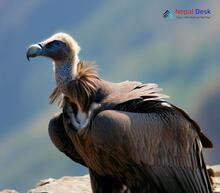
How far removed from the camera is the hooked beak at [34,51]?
587 centimetres

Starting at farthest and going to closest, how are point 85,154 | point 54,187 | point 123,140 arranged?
point 54,187 → point 85,154 → point 123,140

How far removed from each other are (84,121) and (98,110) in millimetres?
A: 200

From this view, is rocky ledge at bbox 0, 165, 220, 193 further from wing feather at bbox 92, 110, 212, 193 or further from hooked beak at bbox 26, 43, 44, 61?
hooked beak at bbox 26, 43, 44, 61

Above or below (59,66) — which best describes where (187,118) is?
below

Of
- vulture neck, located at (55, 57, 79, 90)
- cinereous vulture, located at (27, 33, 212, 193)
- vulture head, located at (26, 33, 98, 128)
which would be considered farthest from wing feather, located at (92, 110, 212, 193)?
vulture neck, located at (55, 57, 79, 90)

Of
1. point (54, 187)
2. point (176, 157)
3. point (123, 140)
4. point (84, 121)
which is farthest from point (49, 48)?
point (54, 187)

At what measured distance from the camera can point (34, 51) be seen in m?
5.91

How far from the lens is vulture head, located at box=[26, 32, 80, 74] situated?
598cm

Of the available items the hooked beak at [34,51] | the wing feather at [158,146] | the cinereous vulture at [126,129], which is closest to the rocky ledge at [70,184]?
the wing feather at [158,146]

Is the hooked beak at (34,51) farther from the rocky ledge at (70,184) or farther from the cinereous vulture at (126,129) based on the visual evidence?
the rocky ledge at (70,184)

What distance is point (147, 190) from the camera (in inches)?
231

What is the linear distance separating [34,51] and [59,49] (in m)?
0.25

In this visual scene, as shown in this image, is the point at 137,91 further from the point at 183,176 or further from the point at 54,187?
the point at 54,187

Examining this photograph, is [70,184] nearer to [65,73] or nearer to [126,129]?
[65,73]
